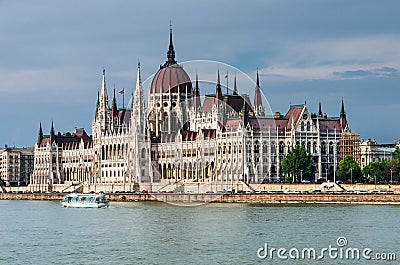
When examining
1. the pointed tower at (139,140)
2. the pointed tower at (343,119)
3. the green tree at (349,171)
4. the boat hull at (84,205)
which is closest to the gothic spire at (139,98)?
the pointed tower at (139,140)

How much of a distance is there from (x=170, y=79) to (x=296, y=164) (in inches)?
796

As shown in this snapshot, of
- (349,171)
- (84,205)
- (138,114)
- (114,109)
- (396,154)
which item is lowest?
(84,205)

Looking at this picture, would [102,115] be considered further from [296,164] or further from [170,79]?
[296,164]

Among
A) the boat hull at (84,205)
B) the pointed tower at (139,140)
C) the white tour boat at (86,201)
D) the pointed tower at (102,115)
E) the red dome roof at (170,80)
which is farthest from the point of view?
the pointed tower at (102,115)

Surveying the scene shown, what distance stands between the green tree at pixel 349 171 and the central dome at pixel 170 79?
19739 millimetres

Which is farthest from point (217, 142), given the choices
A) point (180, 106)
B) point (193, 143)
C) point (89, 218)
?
point (89, 218)

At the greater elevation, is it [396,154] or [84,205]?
[396,154]

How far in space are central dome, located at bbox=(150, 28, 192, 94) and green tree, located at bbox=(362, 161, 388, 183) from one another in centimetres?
2224

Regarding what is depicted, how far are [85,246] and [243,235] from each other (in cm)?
953

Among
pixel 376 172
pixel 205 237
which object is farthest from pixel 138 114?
pixel 205 237

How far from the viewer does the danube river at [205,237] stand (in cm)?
4628

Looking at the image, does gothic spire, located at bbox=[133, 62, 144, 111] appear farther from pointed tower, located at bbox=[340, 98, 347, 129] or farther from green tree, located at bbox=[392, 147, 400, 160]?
green tree, located at bbox=[392, 147, 400, 160]

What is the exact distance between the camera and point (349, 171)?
11025 centimetres

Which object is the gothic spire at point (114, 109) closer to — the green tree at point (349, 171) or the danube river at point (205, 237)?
the green tree at point (349, 171)
